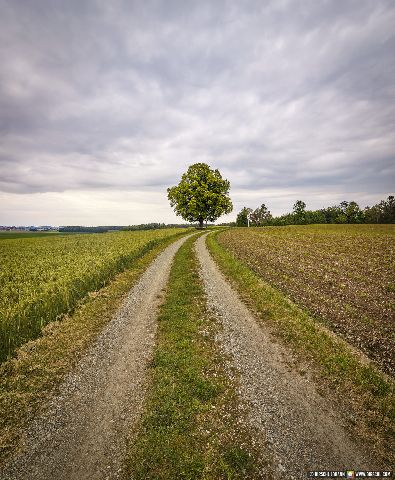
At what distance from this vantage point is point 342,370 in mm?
8352

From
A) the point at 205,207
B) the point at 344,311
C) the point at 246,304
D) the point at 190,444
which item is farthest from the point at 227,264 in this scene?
the point at 205,207

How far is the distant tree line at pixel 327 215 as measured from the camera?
424 feet

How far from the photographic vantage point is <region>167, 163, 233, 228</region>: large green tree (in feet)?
234

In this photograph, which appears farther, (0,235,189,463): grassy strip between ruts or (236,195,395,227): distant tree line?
(236,195,395,227): distant tree line

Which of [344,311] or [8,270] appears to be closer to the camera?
[344,311]

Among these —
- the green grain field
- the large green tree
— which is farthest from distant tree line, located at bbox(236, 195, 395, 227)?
the green grain field

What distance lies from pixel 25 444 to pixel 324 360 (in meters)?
A: 8.77

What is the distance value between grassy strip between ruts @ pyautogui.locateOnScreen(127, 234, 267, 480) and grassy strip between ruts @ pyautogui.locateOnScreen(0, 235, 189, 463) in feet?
9.60

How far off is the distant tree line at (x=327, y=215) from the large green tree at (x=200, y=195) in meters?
58.8

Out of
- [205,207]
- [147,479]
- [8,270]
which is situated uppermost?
[205,207]

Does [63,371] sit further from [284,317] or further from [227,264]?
[227,264]

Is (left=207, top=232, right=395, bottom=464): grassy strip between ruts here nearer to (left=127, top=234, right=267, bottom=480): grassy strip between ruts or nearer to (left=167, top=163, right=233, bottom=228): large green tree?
(left=127, top=234, right=267, bottom=480): grassy strip between ruts

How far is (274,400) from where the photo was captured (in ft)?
23.5

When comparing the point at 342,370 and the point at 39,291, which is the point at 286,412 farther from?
the point at 39,291
